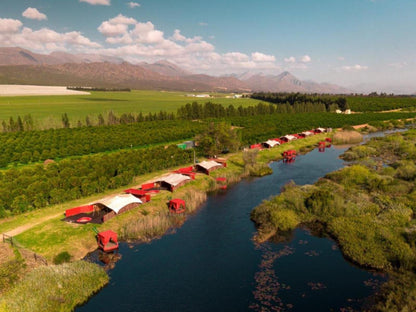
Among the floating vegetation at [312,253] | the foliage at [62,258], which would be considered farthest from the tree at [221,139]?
the foliage at [62,258]

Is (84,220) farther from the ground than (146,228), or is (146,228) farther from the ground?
(84,220)

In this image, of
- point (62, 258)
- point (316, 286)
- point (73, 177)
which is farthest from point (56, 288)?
point (316, 286)

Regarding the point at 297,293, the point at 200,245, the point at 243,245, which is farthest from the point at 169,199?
the point at 297,293

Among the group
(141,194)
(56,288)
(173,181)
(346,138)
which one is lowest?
(56,288)

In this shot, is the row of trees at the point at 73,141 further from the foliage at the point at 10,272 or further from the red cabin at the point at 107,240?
the red cabin at the point at 107,240

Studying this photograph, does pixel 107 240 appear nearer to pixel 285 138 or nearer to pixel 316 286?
pixel 316 286

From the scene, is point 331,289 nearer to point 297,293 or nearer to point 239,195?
point 297,293
